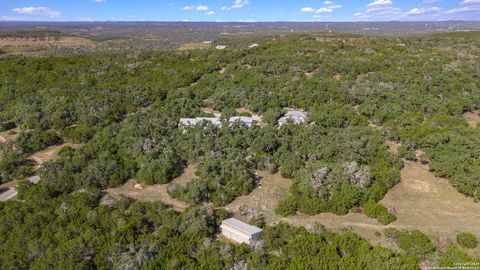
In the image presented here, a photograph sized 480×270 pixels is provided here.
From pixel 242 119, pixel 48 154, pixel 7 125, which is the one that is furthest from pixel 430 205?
pixel 7 125

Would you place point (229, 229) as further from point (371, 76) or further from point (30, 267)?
point (371, 76)

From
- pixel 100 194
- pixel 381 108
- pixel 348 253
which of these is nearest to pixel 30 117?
pixel 100 194

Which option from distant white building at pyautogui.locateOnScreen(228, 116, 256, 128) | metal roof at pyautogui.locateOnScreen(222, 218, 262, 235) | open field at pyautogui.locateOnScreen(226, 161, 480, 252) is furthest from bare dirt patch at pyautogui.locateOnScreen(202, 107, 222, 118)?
metal roof at pyautogui.locateOnScreen(222, 218, 262, 235)

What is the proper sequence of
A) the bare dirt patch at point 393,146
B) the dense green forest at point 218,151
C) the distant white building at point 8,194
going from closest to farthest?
the dense green forest at point 218,151, the distant white building at point 8,194, the bare dirt patch at point 393,146

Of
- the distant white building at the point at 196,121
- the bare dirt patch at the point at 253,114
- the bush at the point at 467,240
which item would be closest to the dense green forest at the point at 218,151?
the bare dirt patch at the point at 253,114

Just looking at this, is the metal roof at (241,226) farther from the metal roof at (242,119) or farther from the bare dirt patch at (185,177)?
the metal roof at (242,119)

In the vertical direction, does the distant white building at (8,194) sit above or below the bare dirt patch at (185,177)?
below
